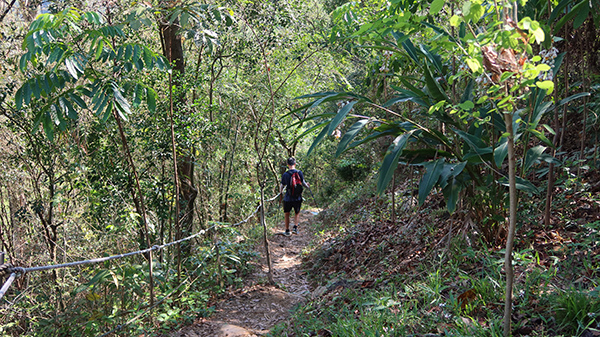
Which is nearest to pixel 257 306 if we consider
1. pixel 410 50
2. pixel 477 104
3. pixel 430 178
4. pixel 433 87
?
pixel 430 178

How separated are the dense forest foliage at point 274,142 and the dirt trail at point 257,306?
22 cm

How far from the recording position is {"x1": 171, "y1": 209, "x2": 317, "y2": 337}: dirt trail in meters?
→ 4.05

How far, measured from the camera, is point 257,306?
15.3 feet

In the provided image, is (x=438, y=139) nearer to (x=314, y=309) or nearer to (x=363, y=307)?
(x=363, y=307)

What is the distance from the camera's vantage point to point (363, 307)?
3324 mm

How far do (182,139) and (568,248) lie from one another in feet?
13.3

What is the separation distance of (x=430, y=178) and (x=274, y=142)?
5616mm

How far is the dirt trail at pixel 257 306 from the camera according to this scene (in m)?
4.05

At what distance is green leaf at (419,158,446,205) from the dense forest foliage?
22 millimetres

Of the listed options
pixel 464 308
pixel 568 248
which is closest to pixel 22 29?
pixel 464 308

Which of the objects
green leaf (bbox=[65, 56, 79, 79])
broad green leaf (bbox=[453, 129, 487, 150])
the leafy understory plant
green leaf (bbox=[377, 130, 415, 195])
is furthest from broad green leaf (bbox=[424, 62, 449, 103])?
green leaf (bbox=[65, 56, 79, 79])

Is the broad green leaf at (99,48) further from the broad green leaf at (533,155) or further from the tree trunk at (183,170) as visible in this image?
the broad green leaf at (533,155)

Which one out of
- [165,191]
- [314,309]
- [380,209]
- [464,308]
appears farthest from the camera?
[380,209]

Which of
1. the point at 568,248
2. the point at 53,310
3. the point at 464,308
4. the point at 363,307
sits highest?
the point at 568,248
